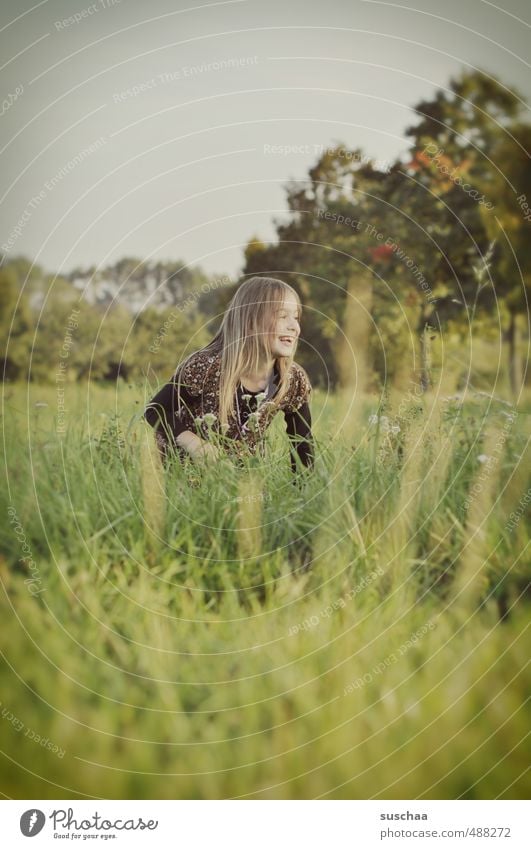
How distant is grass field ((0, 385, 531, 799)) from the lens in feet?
3.31

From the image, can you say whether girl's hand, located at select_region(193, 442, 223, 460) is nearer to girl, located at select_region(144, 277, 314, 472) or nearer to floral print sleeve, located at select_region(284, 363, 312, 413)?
girl, located at select_region(144, 277, 314, 472)

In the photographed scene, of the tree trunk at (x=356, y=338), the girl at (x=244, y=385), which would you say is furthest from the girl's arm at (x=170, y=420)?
the tree trunk at (x=356, y=338)

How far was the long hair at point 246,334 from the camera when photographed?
161cm

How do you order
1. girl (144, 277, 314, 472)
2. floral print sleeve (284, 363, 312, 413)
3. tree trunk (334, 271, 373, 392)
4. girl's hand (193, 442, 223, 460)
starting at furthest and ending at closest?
tree trunk (334, 271, 373, 392), floral print sleeve (284, 363, 312, 413), girl (144, 277, 314, 472), girl's hand (193, 442, 223, 460)

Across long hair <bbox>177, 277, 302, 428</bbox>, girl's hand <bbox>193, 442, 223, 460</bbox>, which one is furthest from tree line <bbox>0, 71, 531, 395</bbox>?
girl's hand <bbox>193, 442, 223, 460</bbox>

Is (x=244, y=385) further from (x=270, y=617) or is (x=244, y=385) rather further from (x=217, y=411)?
(x=270, y=617)

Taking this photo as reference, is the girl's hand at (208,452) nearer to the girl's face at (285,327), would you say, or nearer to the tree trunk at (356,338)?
the girl's face at (285,327)

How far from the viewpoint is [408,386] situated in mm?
1641

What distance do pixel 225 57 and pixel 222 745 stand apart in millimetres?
1355

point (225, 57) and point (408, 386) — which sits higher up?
point (225, 57)

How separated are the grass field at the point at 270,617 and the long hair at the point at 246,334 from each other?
24 centimetres

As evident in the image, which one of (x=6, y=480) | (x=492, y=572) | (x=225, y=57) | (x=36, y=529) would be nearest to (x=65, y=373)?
(x=6, y=480)
